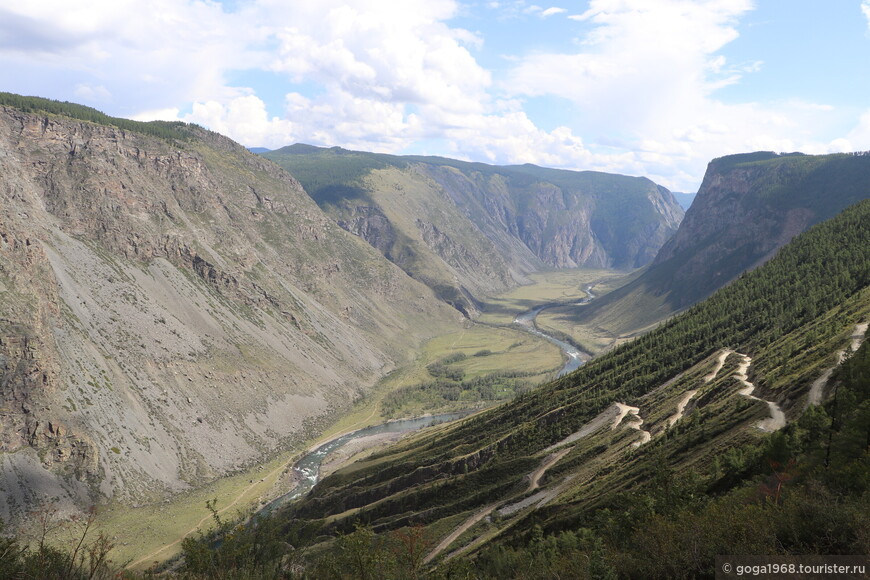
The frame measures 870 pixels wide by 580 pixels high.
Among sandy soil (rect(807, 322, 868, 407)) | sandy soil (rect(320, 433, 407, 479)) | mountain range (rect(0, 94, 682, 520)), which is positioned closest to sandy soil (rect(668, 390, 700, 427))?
sandy soil (rect(807, 322, 868, 407))

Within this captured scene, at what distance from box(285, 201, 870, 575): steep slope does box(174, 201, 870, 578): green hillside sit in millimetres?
370

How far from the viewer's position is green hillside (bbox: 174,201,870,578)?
36.6 m

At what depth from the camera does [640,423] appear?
302 feet

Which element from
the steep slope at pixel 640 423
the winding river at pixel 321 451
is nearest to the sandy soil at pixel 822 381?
the steep slope at pixel 640 423

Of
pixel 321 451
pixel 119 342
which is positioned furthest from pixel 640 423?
pixel 119 342

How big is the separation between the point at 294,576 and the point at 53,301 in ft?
355

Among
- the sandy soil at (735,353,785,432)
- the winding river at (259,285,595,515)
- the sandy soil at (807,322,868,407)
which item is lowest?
the winding river at (259,285,595,515)

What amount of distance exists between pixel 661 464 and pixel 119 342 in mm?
130305

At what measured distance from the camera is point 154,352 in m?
145

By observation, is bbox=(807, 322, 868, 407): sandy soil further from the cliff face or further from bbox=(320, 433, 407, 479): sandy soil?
the cliff face

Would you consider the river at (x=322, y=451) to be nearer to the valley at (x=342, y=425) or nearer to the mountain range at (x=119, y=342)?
the valley at (x=342, y=425)

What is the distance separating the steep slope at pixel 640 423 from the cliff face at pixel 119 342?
124ft

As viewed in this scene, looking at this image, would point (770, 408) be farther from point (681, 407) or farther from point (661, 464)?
point (681, 407)

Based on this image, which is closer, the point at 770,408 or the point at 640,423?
the point at 770,408
